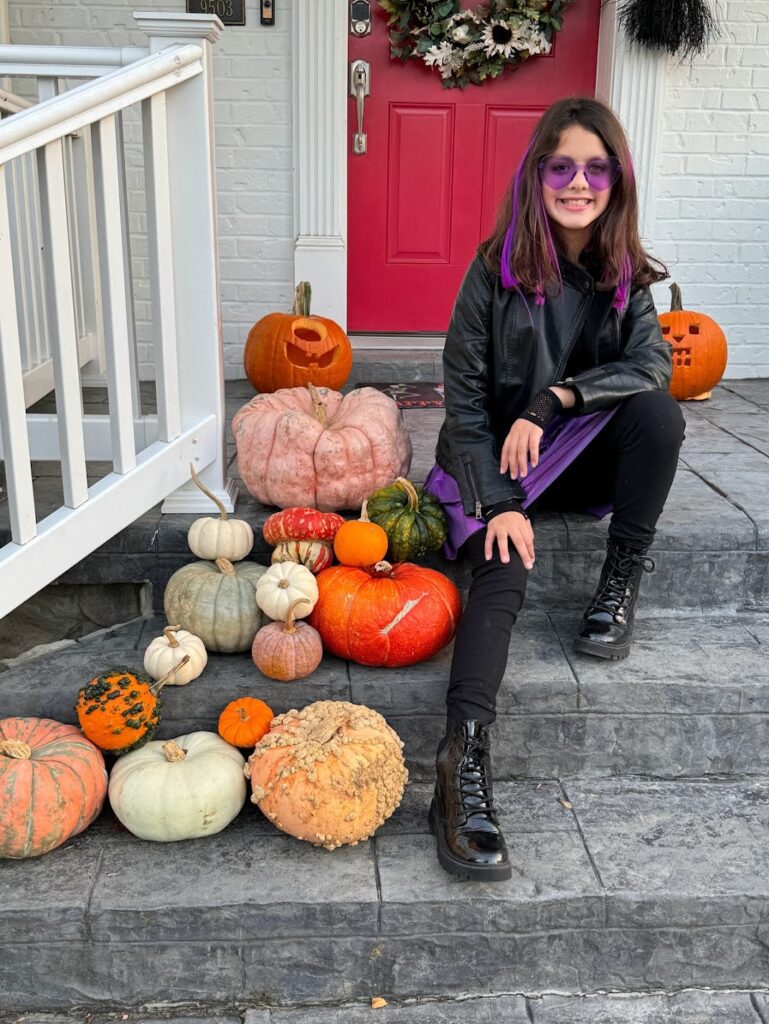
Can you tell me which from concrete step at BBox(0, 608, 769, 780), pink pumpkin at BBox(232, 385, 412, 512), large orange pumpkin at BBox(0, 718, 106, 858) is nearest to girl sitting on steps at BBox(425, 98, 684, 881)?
concrete step at BBox(0, 608, 769, 780)

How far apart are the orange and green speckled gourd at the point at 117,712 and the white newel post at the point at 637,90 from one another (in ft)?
10.7

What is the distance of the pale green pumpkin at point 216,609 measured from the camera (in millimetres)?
2260

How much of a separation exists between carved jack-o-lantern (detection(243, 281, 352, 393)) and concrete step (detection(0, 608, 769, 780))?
1.74 meters

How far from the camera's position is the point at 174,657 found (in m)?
2.14

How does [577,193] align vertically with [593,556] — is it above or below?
above

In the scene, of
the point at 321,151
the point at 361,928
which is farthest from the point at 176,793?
the point at 321,151

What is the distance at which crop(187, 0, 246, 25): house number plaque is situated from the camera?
4.04m

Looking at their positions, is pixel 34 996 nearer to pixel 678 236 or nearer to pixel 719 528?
pixel 719 528

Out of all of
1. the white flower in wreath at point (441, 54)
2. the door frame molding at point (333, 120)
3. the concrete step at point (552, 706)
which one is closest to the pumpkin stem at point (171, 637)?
the concrete step at point (552, 706)

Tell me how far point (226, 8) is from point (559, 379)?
2673mm

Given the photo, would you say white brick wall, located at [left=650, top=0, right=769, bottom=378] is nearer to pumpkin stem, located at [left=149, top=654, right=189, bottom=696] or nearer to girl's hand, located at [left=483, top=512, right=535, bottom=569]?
girl's hand, located at [left=483, top=512, right=535, bottom=569]

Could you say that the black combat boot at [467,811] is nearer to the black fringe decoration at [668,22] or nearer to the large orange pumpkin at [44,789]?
the large orange pumpkin at [44,789]

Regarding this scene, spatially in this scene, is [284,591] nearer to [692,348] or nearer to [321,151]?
[692,348]

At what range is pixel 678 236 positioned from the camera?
446 centimetres
